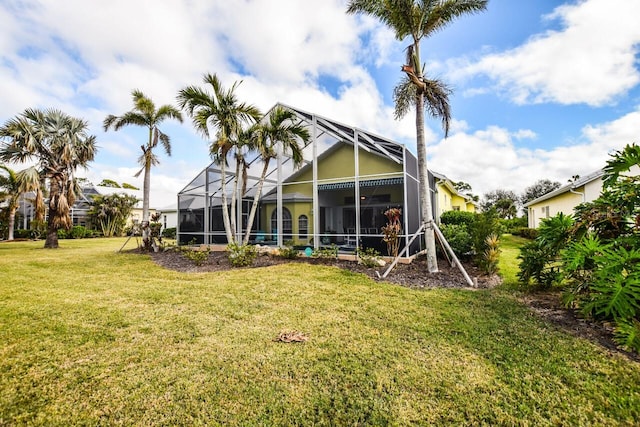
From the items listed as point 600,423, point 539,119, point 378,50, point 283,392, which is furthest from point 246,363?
point 539,119

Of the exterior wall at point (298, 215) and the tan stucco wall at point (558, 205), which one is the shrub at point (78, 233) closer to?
the exterior wall at point (298, 215)

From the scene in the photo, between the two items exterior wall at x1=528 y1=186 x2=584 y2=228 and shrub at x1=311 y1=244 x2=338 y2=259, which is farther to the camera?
exterior wall at x1=528 y1=186 x2=584 y2=228

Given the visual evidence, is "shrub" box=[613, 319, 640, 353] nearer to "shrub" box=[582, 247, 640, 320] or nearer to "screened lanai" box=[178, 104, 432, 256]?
"shrub" box=[582, 247, 640, 320]

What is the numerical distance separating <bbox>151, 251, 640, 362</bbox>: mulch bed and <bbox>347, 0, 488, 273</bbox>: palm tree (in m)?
0.82

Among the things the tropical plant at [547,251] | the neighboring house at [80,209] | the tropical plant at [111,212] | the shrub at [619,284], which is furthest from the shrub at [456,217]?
the tropical plant at [111,212]

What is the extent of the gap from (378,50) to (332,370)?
41.0 ft

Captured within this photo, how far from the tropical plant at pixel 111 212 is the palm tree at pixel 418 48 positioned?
1260 inches

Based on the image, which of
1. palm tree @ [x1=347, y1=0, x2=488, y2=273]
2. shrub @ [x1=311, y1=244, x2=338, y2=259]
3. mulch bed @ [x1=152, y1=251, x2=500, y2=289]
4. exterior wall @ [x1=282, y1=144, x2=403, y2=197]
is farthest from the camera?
exterior wall @ [x1=282, y1=144, x2=403, y2=197]

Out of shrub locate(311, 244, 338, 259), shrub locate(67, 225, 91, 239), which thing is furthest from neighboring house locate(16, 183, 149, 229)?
shrub locate(311, 244, 338, 259)

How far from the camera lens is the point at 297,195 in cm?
1304

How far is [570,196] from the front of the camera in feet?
53.5

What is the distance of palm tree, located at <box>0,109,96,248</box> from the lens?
15.0 metres

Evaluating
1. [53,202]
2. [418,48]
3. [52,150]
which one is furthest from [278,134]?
[53,202]

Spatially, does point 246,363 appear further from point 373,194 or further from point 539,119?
point 539,119
